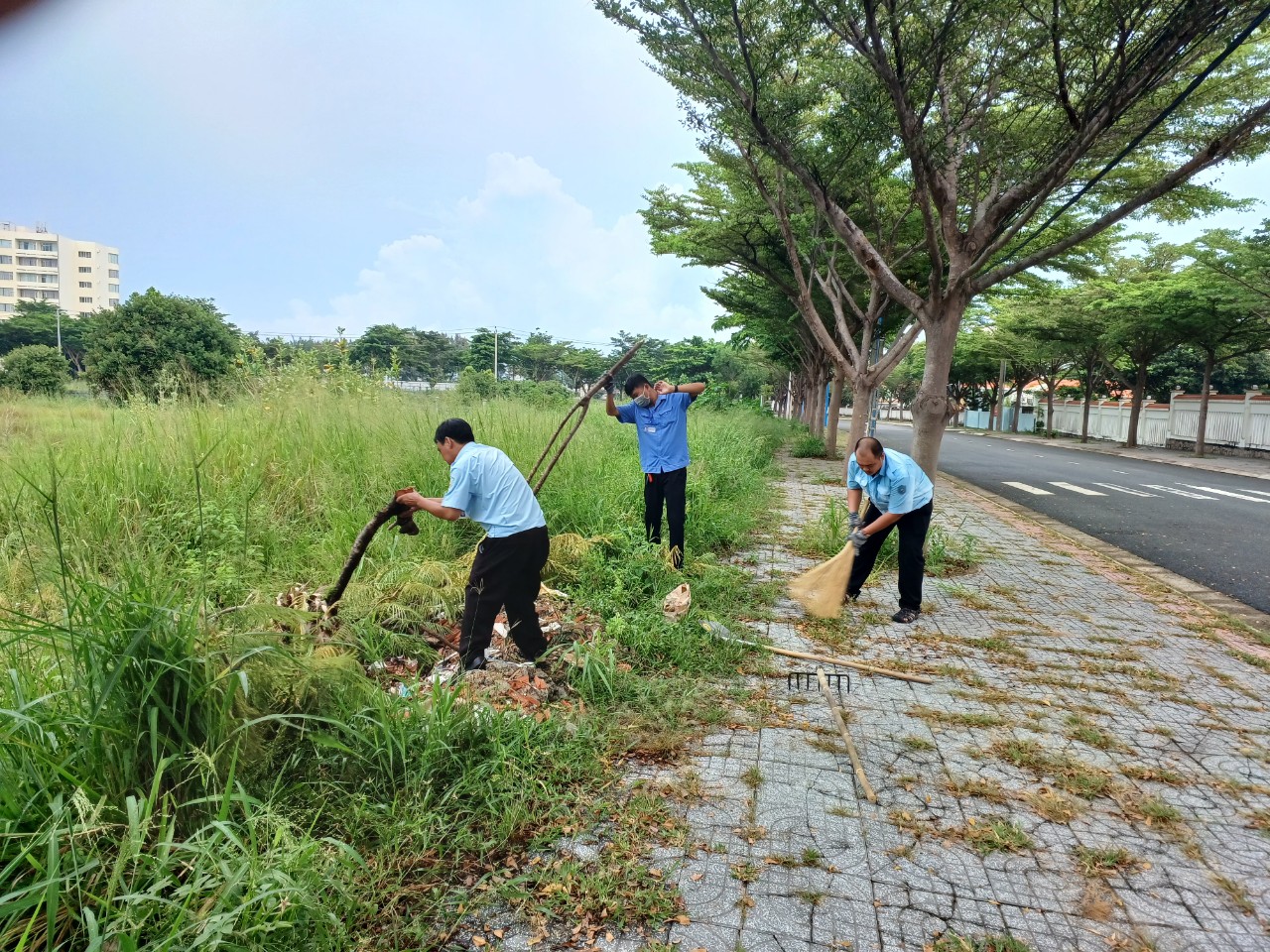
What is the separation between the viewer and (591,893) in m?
2.01

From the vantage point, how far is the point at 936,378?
20.6ft

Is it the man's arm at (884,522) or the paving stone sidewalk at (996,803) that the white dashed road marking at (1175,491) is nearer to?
the paving stone sidewalk at (996,803)

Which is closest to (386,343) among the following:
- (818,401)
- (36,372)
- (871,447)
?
(818,401)

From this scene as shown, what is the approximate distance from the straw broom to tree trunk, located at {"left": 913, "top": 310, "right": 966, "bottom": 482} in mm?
2223

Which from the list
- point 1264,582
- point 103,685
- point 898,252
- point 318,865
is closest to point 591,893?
point 318,865

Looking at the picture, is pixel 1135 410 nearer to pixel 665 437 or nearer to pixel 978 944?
pixel 665 437

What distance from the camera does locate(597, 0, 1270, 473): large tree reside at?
4.89m

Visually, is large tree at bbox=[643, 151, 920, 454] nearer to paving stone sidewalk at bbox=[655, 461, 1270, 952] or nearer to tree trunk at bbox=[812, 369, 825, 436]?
tree trunk at bbox=[812, 369, 825, 436]

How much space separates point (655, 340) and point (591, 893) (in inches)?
2166

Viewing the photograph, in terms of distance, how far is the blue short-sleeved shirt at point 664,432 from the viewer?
17.7 feet

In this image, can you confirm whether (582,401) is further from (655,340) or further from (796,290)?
(655,340)

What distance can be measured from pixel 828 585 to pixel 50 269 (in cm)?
8559

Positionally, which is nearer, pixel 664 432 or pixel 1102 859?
pixel 1102 859

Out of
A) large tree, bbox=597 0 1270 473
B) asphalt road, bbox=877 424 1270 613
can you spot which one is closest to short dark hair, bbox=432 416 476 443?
large tree, bbox=597 0 1270 473
